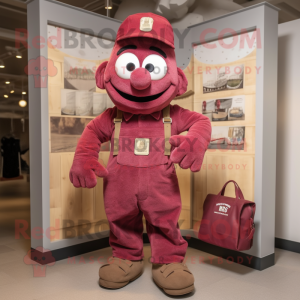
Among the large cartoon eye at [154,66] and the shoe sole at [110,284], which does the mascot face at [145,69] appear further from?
the shoe sole at [110,284]

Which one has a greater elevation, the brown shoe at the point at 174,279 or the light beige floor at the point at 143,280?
the brown shoe at the point at 174,279

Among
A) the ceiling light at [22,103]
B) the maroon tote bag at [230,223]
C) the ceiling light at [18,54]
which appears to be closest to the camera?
the maroon tote bag at [230,223]

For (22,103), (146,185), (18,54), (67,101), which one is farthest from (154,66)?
(22,103)

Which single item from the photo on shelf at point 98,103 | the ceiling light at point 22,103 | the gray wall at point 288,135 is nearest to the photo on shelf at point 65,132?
the photo on shelf at point 98,103

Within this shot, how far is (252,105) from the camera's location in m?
2.57

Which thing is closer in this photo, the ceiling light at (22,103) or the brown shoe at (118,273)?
the brown shoe at (118,273)

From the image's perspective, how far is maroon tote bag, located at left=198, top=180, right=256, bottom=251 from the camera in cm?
230

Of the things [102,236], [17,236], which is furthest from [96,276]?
[17,236]

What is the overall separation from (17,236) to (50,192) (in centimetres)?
96

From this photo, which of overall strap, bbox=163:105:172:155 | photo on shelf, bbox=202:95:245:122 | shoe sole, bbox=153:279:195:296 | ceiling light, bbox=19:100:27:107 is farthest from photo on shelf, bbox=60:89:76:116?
ceiling light, bbox=19:100:27:107

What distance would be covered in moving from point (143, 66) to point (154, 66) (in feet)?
0.21

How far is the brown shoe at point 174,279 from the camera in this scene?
80.5 inches

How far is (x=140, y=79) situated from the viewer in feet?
6.34

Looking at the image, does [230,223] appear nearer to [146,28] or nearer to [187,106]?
[187,106]
